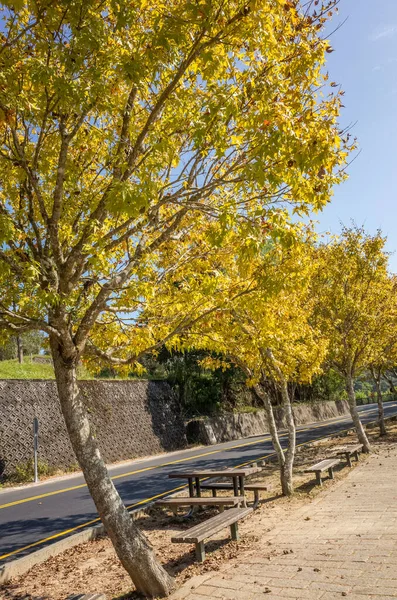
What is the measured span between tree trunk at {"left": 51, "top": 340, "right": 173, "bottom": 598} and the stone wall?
12956 mm

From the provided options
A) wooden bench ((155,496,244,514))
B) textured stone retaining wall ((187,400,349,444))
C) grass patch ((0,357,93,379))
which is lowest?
wooden bench ((155,496,244,514))

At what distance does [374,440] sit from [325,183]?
52.1 feet

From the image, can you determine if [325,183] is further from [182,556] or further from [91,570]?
[91,570]

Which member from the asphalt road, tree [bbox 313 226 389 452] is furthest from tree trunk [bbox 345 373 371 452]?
the asphalt road

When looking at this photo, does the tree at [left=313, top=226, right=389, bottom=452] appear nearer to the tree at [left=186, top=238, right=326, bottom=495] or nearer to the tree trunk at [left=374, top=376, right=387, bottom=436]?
the tree at [left=186, top=238, right=326, bottom=495]

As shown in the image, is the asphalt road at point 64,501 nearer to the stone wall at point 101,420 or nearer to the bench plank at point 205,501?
the bench plank at point 205,501

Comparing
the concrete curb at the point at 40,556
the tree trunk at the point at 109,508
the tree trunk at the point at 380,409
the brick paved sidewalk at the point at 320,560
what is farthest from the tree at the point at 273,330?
the tree trunk at the point at 380,409

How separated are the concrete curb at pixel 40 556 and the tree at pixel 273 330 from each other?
3.53 meters

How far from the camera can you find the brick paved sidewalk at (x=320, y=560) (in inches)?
184

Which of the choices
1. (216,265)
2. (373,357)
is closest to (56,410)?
(373,357)

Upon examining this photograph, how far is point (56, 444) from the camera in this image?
18828mm

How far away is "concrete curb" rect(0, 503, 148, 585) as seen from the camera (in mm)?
6092

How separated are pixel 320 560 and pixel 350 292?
34.8 ft

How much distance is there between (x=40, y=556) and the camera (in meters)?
6.73
